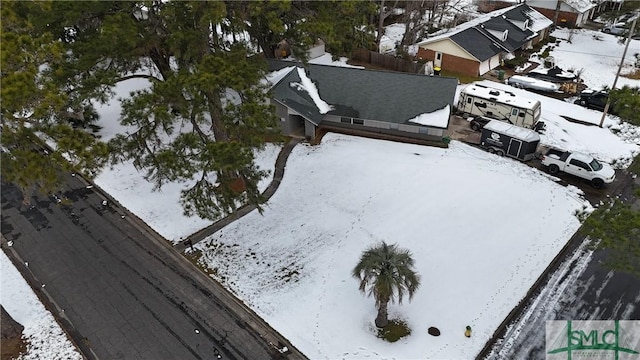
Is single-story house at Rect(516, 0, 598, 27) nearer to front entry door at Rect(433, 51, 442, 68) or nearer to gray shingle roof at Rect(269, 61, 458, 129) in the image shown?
front entry door at Rect(433, 51, 442, 68)

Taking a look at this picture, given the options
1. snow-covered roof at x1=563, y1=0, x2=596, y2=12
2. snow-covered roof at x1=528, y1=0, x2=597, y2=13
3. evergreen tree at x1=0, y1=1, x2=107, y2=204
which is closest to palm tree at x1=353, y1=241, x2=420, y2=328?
evergreen tree at x1=0, y1=1, x2=107, y2=204

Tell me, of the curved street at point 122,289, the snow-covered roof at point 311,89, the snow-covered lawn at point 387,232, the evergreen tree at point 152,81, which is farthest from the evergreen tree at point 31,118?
the snow-covered roof at point 311,89

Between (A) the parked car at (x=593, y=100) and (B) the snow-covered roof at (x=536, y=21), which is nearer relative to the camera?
(A) the parked car at (x=593, y=100)

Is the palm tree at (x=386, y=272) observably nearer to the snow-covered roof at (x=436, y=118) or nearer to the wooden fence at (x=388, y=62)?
the snow-covered roof at (x=436, y=118)

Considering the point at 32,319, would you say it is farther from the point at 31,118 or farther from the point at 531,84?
the point at 531,84

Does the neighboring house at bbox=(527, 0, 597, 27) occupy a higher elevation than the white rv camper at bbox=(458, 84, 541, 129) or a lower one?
higher

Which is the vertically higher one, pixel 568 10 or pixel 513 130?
pixel 568 10

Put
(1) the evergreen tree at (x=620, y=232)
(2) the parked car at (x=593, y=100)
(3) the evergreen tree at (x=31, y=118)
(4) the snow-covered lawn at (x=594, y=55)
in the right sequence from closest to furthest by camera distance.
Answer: (3) the evergreen tree at (x=31, y=118) → (1) the evergreen tree at (x=620, y=232) → (2) the parked car at (x=593, y=100) → (4) the snow-covered lawn at (x=594, y=55)

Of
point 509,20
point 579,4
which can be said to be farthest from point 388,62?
point 579,4
